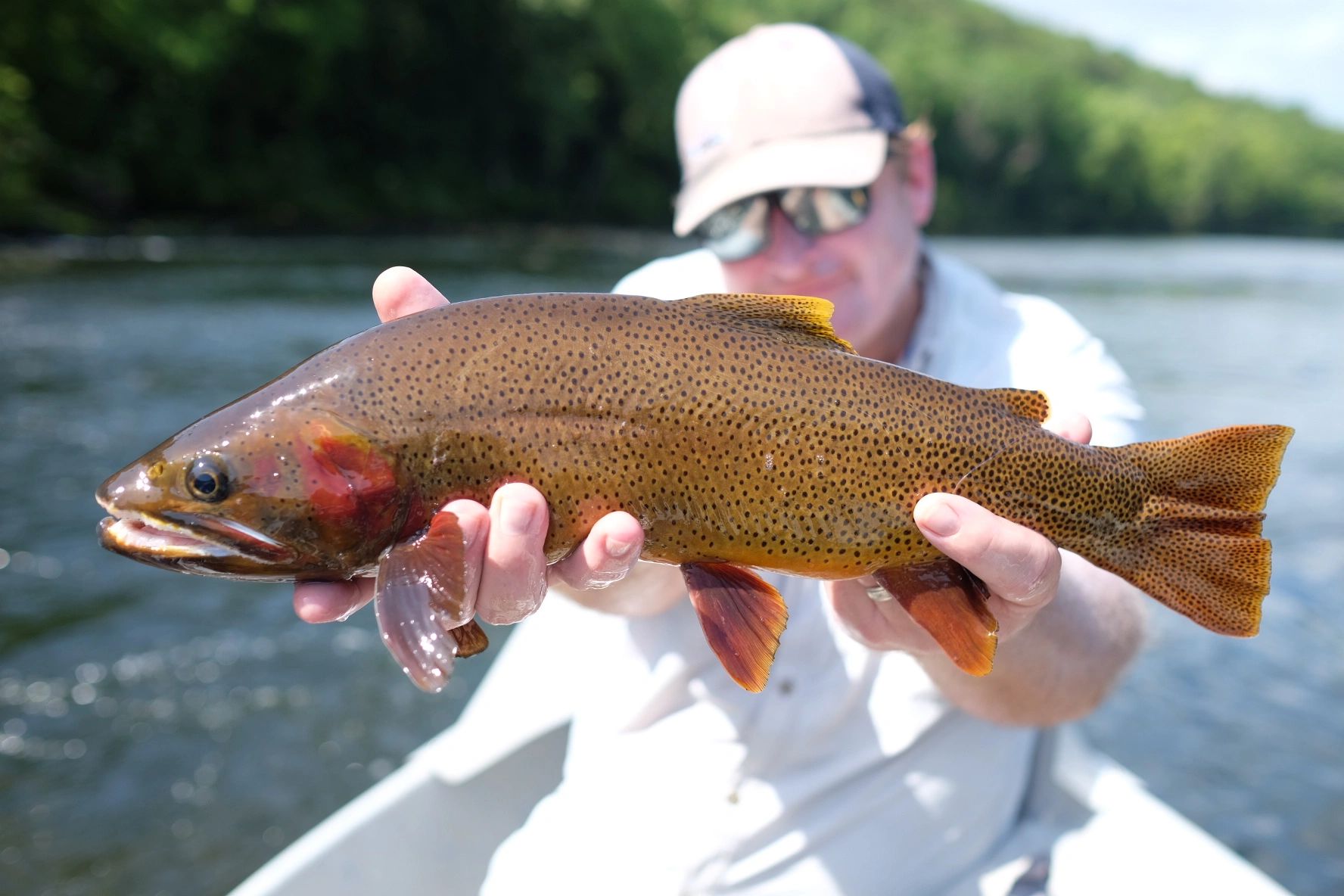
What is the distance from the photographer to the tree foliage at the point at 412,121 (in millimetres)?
27062

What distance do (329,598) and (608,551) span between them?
549 mm

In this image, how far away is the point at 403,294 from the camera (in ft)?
7.27

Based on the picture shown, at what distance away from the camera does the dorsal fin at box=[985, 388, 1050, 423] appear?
2225mm

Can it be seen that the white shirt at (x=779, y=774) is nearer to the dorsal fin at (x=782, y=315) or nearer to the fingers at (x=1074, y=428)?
the fingers at (x=1074, y=428)

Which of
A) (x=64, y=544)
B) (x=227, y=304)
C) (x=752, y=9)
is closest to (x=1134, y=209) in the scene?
(x=752, y=9)

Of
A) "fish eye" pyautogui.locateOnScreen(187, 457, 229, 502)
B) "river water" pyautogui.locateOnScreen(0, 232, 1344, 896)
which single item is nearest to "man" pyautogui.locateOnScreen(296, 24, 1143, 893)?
"fish eye" pyautogui.locateOnScreen(187, 457, 229, 502)

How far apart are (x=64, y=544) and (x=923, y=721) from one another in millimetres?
7477

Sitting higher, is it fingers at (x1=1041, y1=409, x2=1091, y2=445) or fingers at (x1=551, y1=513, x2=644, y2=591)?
fingers at (x1=1041, y1=409, x2=1091, y2=445)

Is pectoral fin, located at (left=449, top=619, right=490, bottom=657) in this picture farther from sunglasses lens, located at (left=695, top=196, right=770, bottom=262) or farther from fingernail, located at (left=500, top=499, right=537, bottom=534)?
sunglasses lens, located at (left=695, top=196, right=770, bottom=262)

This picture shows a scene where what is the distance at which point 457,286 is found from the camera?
72.1 ft

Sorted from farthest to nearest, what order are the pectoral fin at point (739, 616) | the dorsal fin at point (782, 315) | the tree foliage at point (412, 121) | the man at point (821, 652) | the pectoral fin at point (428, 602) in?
1. the tree foliage at point (412, 121)
2. the man at point (821, 652)
3. the dorsal fin at point (782, 315)
4. the pectoral fin at point (739, 616)
5. the pectoral fin at point (428, 602)

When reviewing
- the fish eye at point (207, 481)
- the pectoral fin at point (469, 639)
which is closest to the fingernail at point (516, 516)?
the pectoral fin at point (469, 639)

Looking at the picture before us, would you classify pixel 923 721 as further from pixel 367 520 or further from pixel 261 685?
pixel 261 685

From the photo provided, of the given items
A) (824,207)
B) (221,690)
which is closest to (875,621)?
(824,207)
